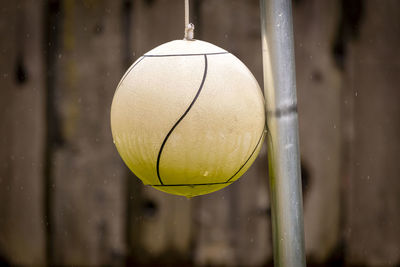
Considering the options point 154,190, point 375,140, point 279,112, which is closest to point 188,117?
point 279,112

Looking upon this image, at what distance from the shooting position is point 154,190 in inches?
128

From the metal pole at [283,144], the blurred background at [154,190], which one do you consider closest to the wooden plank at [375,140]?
Answer: the blurred background at [154,190]

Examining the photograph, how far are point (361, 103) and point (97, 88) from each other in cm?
126

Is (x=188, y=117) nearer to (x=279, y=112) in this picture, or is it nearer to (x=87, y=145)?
(x=279, y=112)

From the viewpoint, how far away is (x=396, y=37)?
3.30 m

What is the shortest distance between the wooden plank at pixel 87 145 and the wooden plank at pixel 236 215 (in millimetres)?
393

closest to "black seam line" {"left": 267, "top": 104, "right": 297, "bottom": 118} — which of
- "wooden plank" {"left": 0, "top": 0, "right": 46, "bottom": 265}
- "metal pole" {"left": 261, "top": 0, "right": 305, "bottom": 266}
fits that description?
"metal pole" {"left": 261, "top": 0, "right": 305, "bottom": 266}

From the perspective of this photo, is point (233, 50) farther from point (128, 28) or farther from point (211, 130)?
point (211, 130)

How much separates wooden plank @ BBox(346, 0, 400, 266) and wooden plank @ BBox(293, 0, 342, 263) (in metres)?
0.08

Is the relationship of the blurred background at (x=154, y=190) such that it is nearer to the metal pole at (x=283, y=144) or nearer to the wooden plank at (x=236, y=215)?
the wooden plank at (x=236, y=215)

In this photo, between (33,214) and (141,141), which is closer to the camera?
(141,141)

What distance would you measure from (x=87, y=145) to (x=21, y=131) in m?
0.33

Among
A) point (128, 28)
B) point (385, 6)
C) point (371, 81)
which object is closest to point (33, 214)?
point (128, 28)

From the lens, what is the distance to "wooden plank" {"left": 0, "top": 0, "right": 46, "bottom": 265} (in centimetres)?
331
